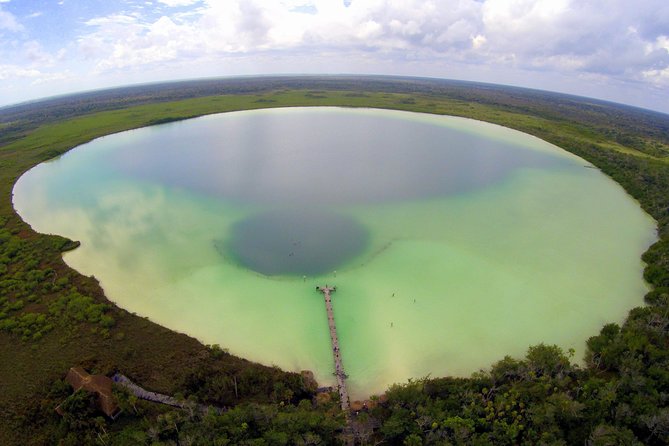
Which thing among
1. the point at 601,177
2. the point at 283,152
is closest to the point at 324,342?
the point at 283,152

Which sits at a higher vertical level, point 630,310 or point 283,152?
point 283,152

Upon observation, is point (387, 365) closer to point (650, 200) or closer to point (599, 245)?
point (599, 245)

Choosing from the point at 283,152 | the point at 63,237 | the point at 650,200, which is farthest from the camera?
the point at 283,152

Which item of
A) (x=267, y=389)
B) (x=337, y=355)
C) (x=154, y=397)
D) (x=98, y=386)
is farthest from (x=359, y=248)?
(x=98, y=386)

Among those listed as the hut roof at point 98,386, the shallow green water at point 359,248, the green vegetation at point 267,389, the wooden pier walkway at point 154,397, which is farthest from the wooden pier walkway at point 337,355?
the hut roof at point 98,386

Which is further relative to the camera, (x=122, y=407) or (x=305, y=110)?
(x=305, y=110)

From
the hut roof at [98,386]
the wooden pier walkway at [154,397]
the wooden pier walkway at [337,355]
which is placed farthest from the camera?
the wooden pier walkway at [337,355]

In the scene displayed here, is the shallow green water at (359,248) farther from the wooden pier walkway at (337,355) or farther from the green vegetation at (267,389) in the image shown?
the green vegetation at (267,389)
